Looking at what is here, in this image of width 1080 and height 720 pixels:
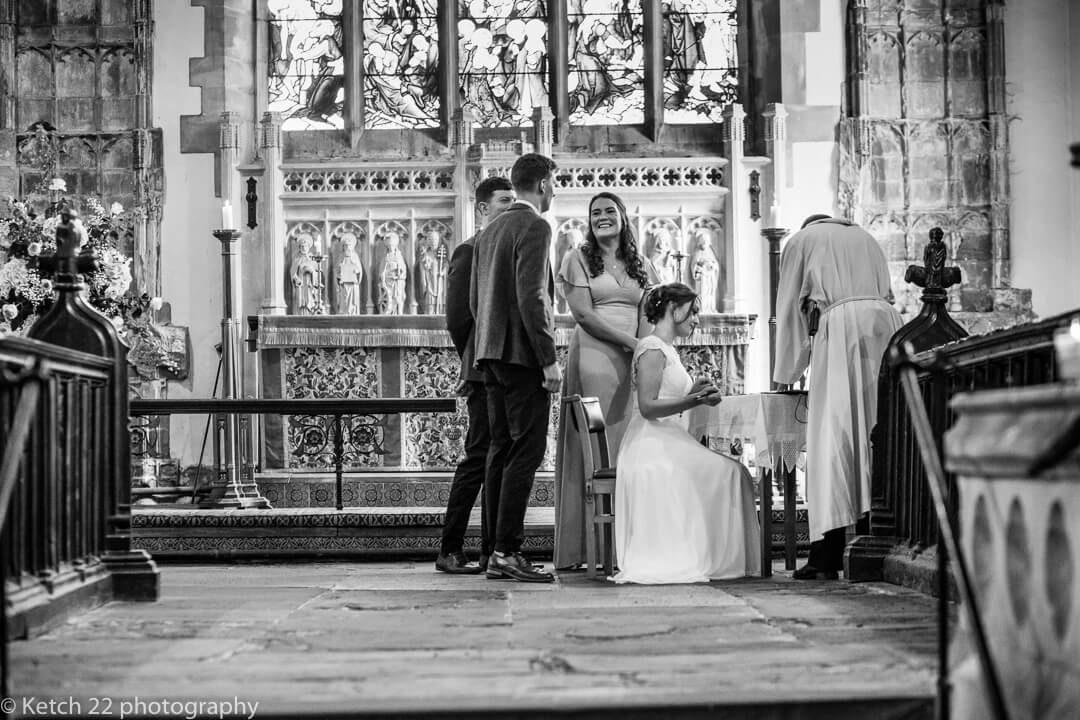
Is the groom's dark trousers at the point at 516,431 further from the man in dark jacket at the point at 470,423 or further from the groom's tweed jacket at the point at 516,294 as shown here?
the man in dark jacket at the point at 470,423

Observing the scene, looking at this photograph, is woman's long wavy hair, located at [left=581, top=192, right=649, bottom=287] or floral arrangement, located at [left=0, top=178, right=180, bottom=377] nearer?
woman's long wavy hair, located at [left=581, top=192, right=649, bottom=287]

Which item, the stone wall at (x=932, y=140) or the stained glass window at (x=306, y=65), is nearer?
the stone wall at (x=932, y=140)

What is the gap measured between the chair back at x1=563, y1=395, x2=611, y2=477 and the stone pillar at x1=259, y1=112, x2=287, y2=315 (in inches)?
219

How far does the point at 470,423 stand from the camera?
6148 millimetres

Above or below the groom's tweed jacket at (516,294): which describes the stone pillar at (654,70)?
above

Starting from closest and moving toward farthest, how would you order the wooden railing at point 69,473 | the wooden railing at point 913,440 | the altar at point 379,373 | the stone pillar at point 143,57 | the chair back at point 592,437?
the wooden railing at point 69,473
the wooden railing at point 913,440
the chair back at point 592,437
the altar at point 379,373
the stone pillar at point 143,57

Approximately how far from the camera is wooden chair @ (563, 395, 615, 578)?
588 cm

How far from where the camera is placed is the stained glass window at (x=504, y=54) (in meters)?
11.9

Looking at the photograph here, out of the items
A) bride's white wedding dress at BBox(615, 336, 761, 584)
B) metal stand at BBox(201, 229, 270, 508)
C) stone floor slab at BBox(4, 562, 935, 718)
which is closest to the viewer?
stone floor slab at BBox(4, 562, 935, 718)

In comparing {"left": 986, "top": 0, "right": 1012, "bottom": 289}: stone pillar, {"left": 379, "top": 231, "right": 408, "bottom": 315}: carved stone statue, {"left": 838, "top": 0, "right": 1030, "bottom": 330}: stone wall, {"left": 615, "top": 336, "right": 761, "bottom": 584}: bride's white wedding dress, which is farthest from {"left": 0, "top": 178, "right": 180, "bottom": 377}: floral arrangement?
{"left": 986, "top": 0, "right": 1012, "bottom": 289}: stone pillar

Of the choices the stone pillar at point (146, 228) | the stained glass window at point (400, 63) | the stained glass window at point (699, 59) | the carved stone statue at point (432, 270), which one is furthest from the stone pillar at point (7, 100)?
the stained glass window at point (699, 59)

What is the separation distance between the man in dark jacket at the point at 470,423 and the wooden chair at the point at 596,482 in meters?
0.45

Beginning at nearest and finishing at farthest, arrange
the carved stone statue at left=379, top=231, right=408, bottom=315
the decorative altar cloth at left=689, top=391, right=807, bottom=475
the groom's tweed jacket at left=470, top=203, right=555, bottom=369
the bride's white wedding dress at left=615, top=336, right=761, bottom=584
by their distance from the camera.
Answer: the groom's tweed jacket at left=470, top=203, right=555, bottom=369, the bride's white wedding dress at left=615, top=336, right=761, bottom=584, the decorative altar cloth at left=689, top=391, right=807, bottom=475, the carved stone statue at left=379, top=231, right=408, bottom=315

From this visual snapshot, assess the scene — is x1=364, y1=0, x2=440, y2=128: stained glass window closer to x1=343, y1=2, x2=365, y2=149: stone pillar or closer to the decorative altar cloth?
x1=343, y1=2, x2=365, y2=149: stone pillar
